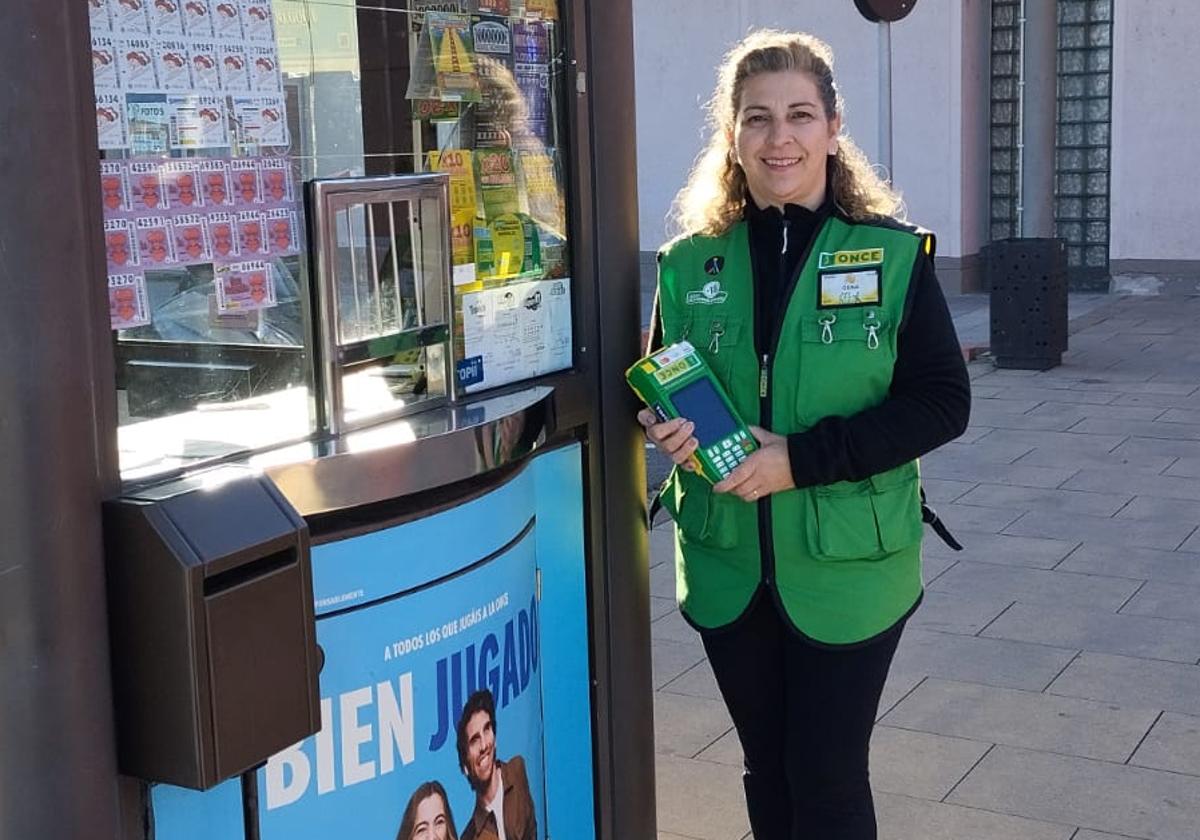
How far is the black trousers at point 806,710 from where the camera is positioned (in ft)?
9.37

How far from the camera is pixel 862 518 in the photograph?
281cm

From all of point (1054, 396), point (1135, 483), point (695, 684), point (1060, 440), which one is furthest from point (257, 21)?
point (1054, 396)

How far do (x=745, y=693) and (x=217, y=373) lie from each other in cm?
122

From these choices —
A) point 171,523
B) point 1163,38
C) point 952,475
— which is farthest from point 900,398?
point 1163,38

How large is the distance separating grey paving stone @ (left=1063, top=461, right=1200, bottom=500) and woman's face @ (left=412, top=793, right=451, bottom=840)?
5.35 metres

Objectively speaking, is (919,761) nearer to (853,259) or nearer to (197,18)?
(853,259)

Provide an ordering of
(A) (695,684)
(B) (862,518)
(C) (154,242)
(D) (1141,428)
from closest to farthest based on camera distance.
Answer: (C) (154,242)
(B) (862,518)
(A) (695,684)
(D) (1141,428)

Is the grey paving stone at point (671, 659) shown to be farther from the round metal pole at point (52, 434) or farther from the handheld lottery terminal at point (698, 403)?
the round metal pole at point (52, 434)

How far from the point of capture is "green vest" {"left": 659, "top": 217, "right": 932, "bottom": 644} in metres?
2.77

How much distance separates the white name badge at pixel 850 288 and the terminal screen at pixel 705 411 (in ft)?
0.82

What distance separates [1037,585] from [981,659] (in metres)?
0.88

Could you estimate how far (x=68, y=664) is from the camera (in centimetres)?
192

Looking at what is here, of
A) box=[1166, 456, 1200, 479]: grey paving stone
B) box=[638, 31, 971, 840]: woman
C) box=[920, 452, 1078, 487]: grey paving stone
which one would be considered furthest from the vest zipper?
box=[1166, 456, 1200, 479]: grey paving stone

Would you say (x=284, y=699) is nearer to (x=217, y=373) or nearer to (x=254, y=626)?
(x=254, y=626)
